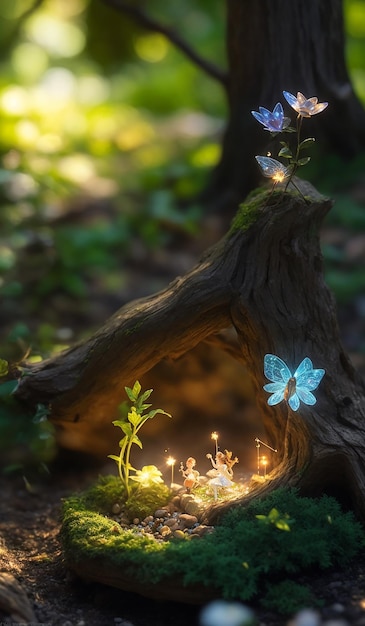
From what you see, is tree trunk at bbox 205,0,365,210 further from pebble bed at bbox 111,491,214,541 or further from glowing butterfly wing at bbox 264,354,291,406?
pebble bed at bbox 111,491,214,541

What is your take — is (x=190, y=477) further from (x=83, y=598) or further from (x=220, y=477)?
(x=83, y=598)

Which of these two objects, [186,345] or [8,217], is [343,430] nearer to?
[186,345]

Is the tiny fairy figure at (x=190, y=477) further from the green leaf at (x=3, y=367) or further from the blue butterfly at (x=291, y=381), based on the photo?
the green leaf at (x=3, y=367)

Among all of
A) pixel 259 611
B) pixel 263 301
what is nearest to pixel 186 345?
pixel 263 301

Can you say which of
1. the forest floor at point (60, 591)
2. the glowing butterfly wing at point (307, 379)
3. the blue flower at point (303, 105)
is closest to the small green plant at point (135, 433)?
the forest floor at point (60, 591)

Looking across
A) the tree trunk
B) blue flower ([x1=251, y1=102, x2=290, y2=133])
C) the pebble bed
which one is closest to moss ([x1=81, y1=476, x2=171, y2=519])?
the pebble bed

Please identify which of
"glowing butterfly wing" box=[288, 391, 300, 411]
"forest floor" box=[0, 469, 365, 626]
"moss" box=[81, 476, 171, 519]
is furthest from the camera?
"moss" box=[81, 476, 171, 519]
